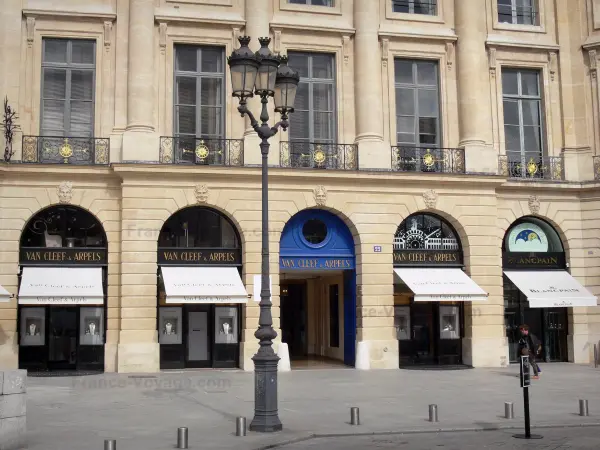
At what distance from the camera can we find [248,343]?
23312mm

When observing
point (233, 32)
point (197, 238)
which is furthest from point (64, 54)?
point (197, 238)

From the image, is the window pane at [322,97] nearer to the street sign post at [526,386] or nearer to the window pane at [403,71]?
the window pane at [403,71]

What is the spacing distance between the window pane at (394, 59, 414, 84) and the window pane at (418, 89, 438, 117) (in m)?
0.57

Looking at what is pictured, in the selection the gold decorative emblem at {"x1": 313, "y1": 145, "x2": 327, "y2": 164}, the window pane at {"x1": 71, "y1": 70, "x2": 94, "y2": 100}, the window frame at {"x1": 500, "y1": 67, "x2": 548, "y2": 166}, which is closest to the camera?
the window pane at {"x1": 71, "y1": 70, "x2": 94, "y2": 100}

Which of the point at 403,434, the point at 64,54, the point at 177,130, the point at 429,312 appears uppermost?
the point at 64,54

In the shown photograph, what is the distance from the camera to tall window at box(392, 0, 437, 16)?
1040 inches

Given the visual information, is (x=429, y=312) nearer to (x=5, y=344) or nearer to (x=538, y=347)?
(x=538, y=347)

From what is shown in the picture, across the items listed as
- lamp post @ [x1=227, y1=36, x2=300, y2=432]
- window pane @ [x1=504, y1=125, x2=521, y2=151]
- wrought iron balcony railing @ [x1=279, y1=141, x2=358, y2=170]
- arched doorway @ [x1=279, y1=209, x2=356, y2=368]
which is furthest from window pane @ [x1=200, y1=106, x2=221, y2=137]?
lamp post @ [x1=227, y1=36, x2=300, y2=432]

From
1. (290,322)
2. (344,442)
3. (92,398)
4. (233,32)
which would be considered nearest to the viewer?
(344,442)

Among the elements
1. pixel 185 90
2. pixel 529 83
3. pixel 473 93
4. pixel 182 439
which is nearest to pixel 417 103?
pixel 473 93

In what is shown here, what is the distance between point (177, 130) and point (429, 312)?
385 inches

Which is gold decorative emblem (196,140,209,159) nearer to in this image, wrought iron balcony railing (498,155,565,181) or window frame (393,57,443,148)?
window frame (393,57,443,148)

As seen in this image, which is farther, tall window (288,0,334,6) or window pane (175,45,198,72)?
tall window (288,0,334,6)

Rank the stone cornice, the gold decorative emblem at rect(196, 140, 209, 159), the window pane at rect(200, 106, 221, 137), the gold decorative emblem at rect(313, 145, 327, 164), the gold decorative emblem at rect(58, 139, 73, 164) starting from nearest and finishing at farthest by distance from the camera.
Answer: the gold decorative emblem at rect(58, 139, 73, 164) → the stone cornice → the gold decorative emblem at rect(196, 140, 209, 159) → the window pane at rect(200, 106, 221, 137) → the gold decorative emblem at rect(313, 145, 327, 164)
